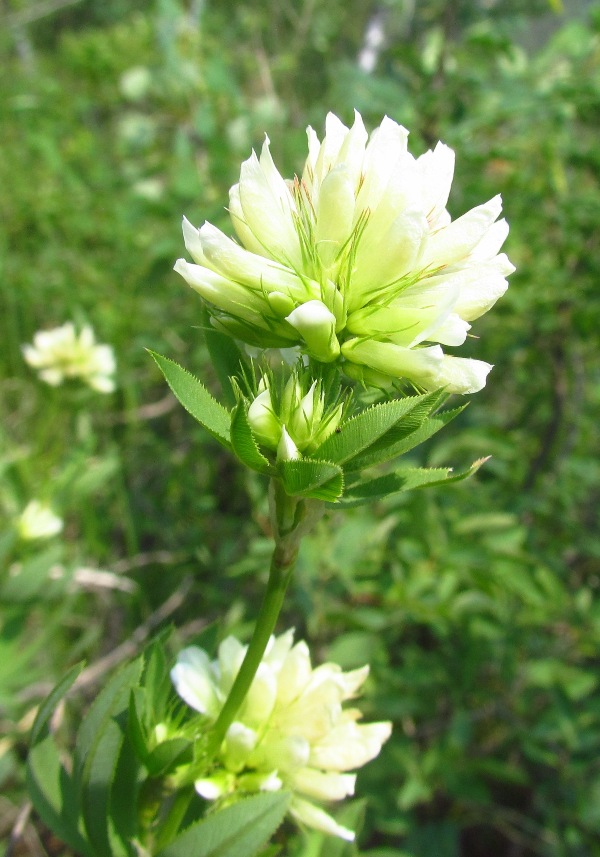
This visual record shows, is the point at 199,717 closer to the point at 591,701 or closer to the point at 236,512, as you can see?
the point at 591,701

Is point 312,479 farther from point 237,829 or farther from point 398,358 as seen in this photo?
point 237,829

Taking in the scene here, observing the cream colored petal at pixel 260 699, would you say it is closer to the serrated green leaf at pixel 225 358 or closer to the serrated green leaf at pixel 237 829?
the serrated green leaf at pixel 237 829

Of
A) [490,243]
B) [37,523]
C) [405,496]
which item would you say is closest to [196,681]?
[490,243]

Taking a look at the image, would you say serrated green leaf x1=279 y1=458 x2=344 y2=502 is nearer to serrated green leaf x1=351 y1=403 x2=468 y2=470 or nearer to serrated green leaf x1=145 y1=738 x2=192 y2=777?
serrated green leaf x1=351 y1=403 x2=468 y2=470

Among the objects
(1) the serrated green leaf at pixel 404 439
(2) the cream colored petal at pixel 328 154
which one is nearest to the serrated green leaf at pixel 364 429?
(1) the serrated green leaf at pixel 404 439

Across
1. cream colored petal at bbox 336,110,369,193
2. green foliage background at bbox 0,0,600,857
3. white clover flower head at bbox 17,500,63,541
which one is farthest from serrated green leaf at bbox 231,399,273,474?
white clover flower head at bbox 17,500,63,541

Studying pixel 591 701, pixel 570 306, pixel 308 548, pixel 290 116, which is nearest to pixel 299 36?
pixel 290 116
